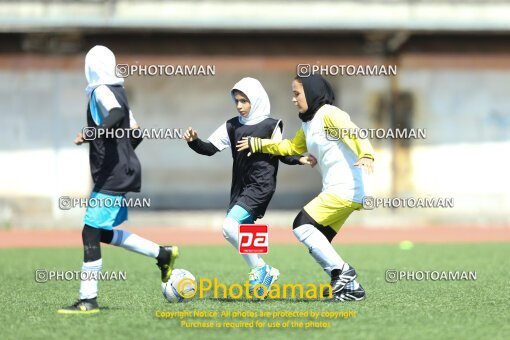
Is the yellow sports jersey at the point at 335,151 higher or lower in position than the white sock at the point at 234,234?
higher

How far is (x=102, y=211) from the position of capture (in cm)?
739

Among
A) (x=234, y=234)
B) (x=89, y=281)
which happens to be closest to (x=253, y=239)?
(x=234, y=234)

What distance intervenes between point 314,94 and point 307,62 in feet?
43.0

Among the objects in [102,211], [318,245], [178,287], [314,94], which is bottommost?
[178,287]

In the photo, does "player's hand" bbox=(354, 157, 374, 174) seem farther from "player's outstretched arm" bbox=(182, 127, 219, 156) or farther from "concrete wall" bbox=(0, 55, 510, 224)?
"concrete wall" bbox=(0, 55, 510, 224)

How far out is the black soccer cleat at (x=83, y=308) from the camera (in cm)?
723

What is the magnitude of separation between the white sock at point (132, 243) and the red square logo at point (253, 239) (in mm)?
787

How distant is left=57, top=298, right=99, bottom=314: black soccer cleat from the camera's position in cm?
723

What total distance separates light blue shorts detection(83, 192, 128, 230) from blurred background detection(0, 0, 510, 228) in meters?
12.7

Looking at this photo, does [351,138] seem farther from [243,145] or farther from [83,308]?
[83,308]

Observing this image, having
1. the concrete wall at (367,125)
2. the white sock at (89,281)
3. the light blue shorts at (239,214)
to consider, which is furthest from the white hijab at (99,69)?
the concrete wall at (367,125)

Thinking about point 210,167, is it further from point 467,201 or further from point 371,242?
point 371,242

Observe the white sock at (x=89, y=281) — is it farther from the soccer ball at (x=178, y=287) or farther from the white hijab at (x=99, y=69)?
the white hijab at (x=99, y=69)

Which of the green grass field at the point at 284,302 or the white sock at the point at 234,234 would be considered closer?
the green grass field at the point at 284,302
